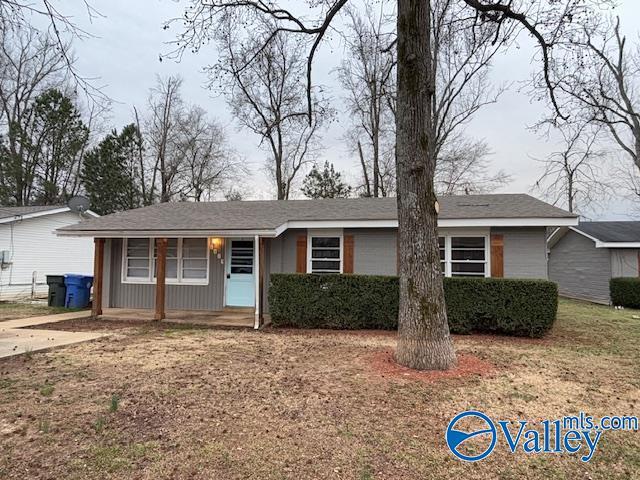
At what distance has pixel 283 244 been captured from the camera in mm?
10312

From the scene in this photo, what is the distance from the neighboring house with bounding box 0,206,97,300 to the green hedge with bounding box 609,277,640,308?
2036cm

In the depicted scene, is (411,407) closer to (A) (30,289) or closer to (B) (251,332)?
(B) (251,332)

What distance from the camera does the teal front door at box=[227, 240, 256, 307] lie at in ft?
34.6

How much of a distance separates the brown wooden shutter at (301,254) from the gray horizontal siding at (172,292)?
2161mm

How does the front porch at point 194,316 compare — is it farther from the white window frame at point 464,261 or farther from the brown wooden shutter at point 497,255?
the brown wooden shutter at point 497,255

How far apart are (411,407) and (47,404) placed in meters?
3.80

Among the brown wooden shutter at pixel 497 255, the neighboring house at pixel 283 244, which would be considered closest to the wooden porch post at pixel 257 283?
the neighboring house at pixel 283 244

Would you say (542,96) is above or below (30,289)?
above

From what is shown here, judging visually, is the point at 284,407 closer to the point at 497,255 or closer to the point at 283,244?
the point at 283,244

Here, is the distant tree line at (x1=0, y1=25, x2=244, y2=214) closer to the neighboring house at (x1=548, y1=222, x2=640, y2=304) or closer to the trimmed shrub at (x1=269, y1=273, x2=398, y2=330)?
the trimmed shrub at (x1=269, y1=273, x2=398, y2=330)

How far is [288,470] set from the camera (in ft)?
9.30

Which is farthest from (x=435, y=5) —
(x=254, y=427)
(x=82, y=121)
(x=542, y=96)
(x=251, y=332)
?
(x=82, y=121)

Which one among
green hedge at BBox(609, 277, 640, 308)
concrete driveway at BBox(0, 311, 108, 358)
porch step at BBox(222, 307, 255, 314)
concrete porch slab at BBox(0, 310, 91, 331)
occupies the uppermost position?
green hedge at BBox(609, 277, 640, 308)

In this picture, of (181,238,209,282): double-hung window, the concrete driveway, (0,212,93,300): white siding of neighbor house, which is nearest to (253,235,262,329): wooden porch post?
(181,238,209,282): double-hung window
